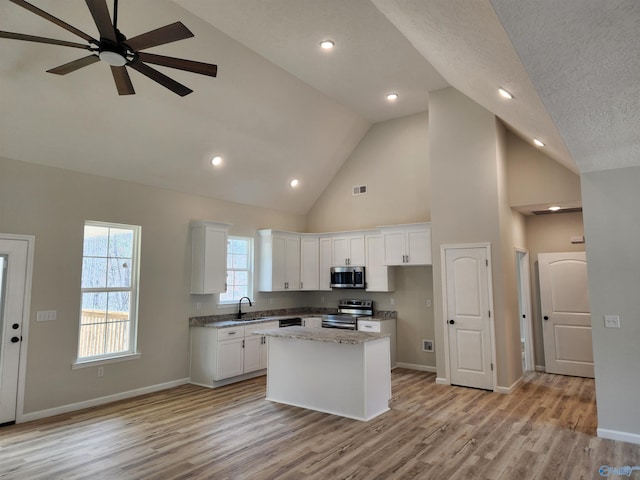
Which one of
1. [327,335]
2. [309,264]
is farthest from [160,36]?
[309,264]

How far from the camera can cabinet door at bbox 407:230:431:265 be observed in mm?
6715

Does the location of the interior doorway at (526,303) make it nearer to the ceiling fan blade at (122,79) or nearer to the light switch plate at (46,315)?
the ceiling fan blade at (122,79)

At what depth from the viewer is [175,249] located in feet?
20.3

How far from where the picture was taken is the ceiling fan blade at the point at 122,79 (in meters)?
3.15

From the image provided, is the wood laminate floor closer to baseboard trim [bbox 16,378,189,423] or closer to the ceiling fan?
baseboard trim [bbox 16,378,189,423]

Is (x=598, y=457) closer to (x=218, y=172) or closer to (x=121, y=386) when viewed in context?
(x=121, y=386)

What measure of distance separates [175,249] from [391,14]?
4.50m

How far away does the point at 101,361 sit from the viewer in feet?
17.0

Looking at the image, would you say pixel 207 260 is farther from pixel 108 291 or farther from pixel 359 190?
pixel 359 190

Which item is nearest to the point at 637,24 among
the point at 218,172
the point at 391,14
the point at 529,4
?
the point at 529,4

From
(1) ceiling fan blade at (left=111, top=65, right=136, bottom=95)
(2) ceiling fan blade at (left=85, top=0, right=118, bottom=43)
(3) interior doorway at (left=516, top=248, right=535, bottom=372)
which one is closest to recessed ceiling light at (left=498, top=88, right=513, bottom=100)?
(2) ceiling fan blade at (left=85, top=0, right=118, bottom=43)

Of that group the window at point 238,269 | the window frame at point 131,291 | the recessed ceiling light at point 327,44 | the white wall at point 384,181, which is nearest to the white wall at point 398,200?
the white wall at point 384,181

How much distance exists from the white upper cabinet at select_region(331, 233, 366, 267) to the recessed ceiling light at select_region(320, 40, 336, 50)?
3517mm

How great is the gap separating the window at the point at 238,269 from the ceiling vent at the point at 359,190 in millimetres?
2224
